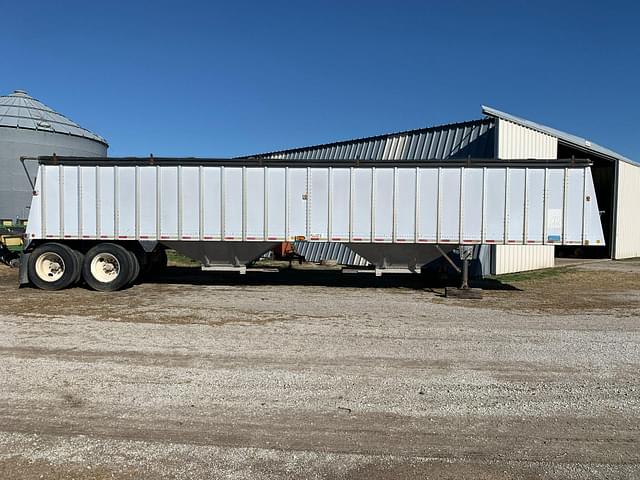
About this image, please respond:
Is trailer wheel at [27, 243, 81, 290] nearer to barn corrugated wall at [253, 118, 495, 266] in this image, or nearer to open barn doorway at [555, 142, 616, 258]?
barn corrugated wall at [253, 118, 495, 266]

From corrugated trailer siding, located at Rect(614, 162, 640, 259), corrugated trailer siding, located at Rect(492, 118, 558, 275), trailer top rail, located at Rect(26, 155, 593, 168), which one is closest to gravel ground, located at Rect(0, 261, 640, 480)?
trailer top rail, located at Rect(26, 155, 593, 168)

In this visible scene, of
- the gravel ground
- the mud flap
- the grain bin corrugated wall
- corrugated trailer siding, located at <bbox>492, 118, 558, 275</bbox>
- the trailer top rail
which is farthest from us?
the grain bin corrugated wall

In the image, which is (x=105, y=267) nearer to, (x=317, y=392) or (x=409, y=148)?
(x=317, y=392)

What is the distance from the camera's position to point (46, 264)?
42.9 feet

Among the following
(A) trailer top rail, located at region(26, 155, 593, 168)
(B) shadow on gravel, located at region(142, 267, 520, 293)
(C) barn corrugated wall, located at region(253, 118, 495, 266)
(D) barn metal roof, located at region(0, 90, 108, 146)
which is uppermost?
(D) barn metal roof, located at region(0, 90, 108, 146)

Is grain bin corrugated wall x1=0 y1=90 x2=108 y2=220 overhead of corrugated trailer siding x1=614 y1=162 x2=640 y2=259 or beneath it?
overhead

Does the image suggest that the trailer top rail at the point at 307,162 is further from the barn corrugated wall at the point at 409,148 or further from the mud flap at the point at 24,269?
the barn corrugated wall at the point at 409,148

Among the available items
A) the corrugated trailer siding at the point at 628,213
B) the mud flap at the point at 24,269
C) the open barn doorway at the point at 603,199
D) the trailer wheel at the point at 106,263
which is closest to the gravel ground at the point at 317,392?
the trailer wheel at the point at 106,263

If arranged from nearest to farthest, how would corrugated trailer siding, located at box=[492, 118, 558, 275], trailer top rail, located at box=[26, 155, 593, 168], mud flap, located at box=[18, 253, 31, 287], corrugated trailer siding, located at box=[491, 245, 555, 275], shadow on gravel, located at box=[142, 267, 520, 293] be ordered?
trailer top rail, located at box=[26, 155, 593, 168]
mud flap, located at box=[18, 253, 31, 287]
shadow on gravel, located at box=[142, 267, 520, 293]
corrugated trailer siding, located at box=[492, 118, 558, 275]
corrugated trailer siding, located at box=[491, 245, 555, 275]

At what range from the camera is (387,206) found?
12.6 metres

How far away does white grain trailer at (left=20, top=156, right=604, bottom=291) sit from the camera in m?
12.4

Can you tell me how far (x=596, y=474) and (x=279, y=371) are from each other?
3585mm

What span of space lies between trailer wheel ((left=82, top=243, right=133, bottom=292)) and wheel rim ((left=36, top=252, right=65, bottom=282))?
2.34 feet

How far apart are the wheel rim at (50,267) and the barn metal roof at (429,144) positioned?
458 inches
